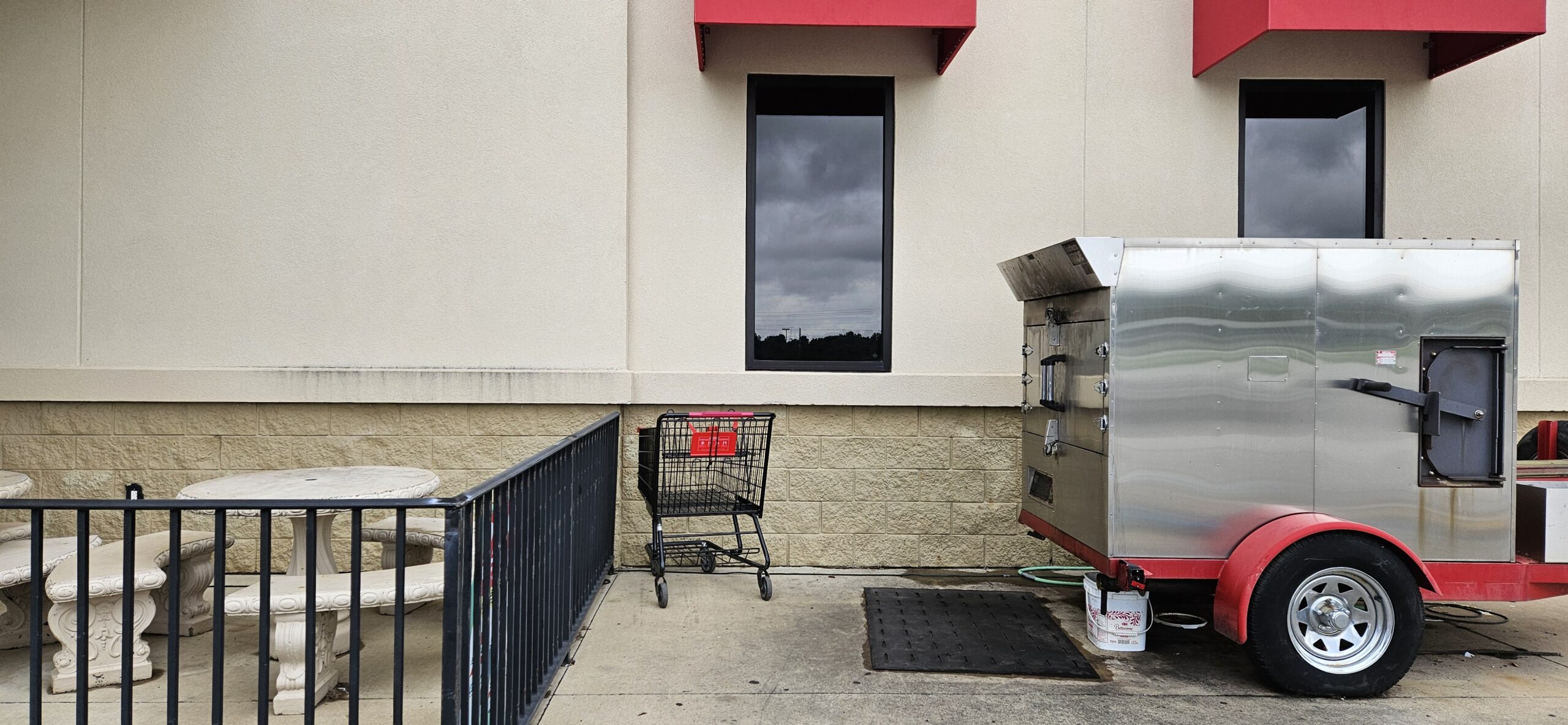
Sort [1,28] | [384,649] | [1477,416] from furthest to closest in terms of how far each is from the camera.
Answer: [1,28]
[384,649]
[1477,416]

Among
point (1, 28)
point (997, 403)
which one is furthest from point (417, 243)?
point (997, 403)

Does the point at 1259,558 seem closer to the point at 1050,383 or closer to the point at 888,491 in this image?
the point at 1050,383

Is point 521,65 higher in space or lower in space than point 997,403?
higher

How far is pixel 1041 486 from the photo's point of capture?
5.81 meters

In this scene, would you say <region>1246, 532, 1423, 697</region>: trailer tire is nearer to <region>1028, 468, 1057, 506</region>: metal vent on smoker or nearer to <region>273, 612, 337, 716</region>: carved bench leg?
<region>1028, 468, 1057, 506</region>: metal vent on smoker

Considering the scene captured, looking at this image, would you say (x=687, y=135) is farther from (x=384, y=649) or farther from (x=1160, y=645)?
(x=1160, y=645)

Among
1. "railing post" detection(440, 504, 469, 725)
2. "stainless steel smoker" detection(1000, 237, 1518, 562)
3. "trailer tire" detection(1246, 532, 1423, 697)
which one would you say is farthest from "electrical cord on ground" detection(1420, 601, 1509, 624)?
"railing post" detection(440, 504, 469, 725)

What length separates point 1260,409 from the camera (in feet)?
15.6

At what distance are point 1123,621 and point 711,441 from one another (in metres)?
2.80

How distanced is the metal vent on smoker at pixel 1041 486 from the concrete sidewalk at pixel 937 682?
805 mm

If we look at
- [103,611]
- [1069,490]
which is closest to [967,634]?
[1069,490]

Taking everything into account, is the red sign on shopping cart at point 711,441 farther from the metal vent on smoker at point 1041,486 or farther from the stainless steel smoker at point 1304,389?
the stainless steel smoker at point 1304,389

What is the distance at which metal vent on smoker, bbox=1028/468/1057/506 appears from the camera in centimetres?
561

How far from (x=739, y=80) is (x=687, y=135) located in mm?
591
